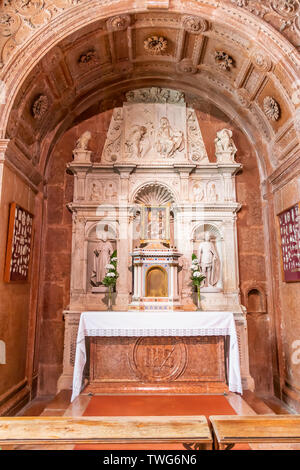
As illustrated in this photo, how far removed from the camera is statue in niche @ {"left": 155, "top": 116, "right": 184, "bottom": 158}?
659cm

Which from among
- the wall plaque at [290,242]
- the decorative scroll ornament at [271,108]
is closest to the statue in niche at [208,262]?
the wall plaque at [290,242]

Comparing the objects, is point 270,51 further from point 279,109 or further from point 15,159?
point 15,159

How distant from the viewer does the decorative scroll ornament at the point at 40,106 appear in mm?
5441

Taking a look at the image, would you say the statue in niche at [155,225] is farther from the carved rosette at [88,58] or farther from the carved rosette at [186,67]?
the carved rosette at [88,58]

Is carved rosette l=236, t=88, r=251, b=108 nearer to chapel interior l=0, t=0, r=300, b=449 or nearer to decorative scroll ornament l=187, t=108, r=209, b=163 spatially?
chapel interior l=0, t=0, r=300, b=449

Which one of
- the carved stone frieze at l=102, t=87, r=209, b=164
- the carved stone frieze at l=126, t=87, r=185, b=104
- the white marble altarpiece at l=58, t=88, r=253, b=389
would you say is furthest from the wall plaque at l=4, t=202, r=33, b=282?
the carved stone frieze at l=126, t=87, r=185, b=104

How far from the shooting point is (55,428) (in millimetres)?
1806

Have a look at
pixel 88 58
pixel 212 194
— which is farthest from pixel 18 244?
pixel 212 194

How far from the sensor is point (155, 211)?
6562 millimetres

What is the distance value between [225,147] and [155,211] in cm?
193

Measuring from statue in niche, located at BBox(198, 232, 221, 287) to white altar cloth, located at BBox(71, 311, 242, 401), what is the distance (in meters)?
1.26

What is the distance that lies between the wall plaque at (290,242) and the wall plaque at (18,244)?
4.39 meters

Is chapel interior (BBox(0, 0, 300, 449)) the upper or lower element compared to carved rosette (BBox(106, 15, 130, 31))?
lower

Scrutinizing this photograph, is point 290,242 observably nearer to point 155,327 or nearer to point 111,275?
point 155,327
